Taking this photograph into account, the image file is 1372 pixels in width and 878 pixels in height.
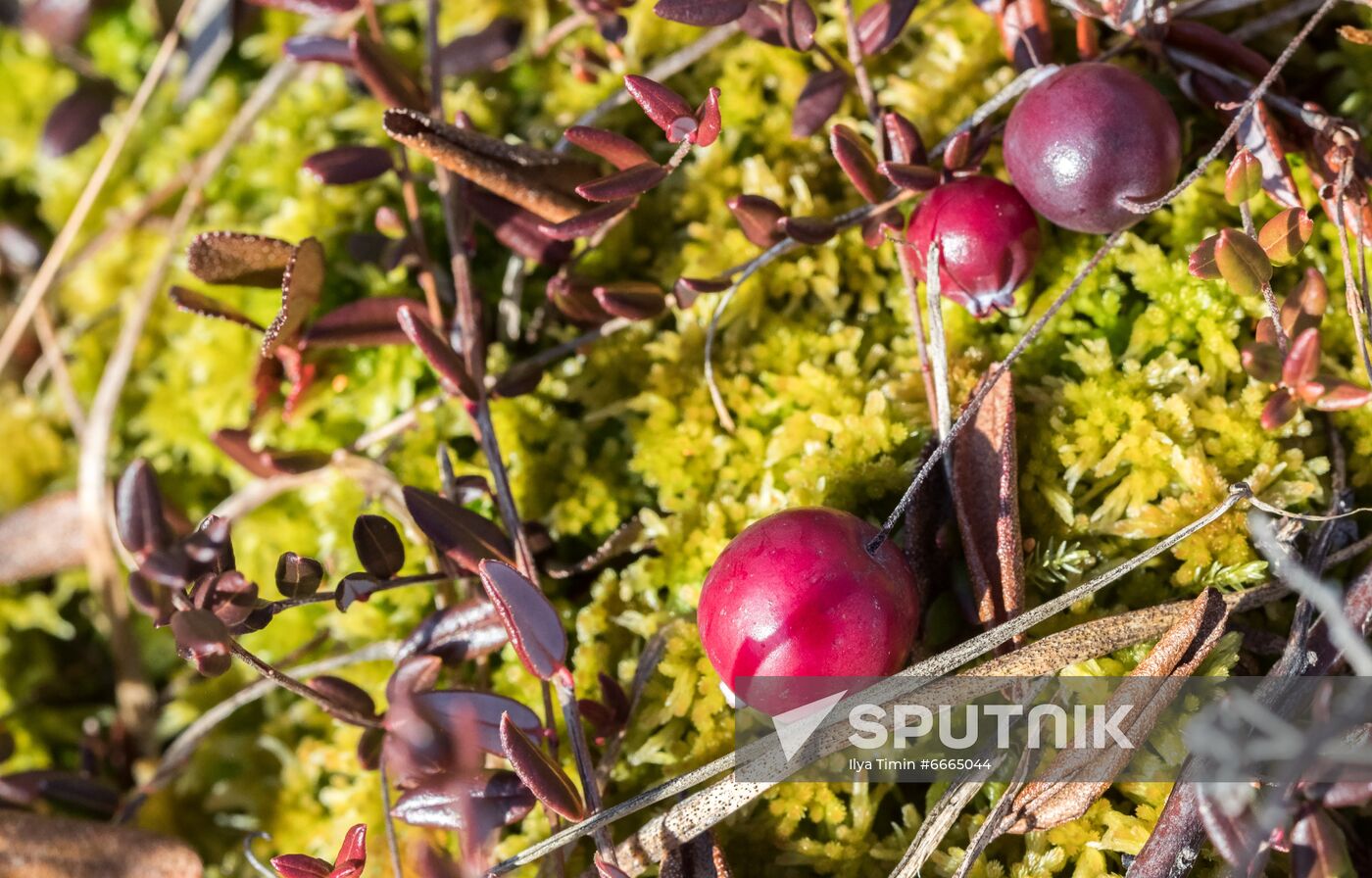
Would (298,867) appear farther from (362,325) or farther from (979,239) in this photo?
(979,239)

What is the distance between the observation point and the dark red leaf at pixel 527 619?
135 centimetres

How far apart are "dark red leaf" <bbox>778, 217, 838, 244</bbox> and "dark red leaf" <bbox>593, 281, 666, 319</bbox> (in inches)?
9.6

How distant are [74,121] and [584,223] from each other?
1.62 metres

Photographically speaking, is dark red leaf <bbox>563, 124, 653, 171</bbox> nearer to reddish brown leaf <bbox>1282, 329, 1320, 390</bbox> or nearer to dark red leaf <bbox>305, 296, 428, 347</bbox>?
dark red leaf <bbox>305, 296, 428, 347</bbox>

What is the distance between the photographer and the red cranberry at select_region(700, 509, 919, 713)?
4.15 feet

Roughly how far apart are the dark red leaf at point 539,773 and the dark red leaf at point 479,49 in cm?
132

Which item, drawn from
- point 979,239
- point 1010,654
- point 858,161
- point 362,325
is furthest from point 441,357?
point 1010,654

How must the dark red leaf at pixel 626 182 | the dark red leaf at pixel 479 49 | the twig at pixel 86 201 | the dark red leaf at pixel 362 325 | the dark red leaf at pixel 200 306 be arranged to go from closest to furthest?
the dark red leaf at pixel 626 182 < the dark red leaf at pixel 200 306 < the dark red leaf at pixel 362 325 < the dark red leaf at pixel 479 49 < the twig at pixel 86 201

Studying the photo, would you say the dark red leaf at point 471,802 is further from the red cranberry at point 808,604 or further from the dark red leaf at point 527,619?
the red cranberry at point 808,604

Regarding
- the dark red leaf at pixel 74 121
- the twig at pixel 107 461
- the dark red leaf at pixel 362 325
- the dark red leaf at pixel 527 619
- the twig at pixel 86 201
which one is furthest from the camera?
the dark red leaf at pixel 74 121

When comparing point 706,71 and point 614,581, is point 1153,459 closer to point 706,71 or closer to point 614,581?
point 614,581

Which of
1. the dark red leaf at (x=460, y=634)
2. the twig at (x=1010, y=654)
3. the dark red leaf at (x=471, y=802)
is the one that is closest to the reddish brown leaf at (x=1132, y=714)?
the twig at (x=1010, y=654)

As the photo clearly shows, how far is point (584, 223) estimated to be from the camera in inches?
61.9

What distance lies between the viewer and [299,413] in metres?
1.94
